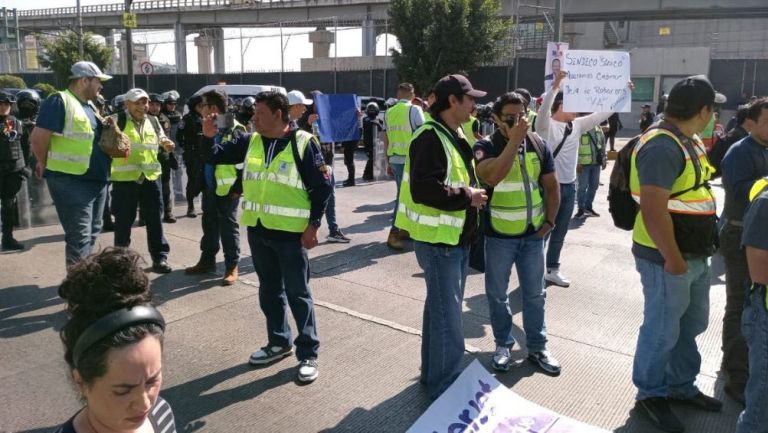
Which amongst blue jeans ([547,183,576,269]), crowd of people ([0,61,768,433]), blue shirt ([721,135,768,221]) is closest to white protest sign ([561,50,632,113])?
crowd of people ([0,61,768,433])

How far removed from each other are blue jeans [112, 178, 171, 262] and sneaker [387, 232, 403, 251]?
262 centimetres

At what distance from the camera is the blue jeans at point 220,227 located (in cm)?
608

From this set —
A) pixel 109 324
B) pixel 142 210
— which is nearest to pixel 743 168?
pixel 109 324

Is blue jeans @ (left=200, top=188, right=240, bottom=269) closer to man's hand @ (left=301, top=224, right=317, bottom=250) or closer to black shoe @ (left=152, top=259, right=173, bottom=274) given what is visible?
black shoe @ (left=152, top=259, right=173, bottom=274)

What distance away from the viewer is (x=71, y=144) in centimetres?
513

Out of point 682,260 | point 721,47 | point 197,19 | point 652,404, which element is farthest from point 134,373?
point 197,19

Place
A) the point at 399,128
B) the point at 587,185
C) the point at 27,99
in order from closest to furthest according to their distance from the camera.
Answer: the point at 399,128
the point at 27,99
the point at 587,185

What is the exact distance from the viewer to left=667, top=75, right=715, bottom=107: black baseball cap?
3181 mm

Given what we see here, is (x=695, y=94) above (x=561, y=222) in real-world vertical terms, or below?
above

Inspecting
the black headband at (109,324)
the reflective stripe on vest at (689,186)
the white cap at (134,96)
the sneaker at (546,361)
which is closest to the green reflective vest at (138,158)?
the white cap at (134,96)

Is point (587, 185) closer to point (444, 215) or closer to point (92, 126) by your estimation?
point (444, 215)

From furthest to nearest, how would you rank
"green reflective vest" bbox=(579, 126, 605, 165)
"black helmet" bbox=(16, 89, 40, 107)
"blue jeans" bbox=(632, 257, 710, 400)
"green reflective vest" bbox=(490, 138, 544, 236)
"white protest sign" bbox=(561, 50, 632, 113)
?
"green reflective vest" bbox=(579, 126, 605, 165) < "black helmet" bbox=(16, 89, 40, 107) < "white protest sign" bbox=(561, 50, 632, 113) < "green reflective vest" bbox=(490, 138, 544, 236) < "blue jeans" bbox=(632, 257, 710, 400)

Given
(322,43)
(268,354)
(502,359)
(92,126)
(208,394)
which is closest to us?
(208,394)

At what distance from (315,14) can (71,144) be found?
50.7 m
